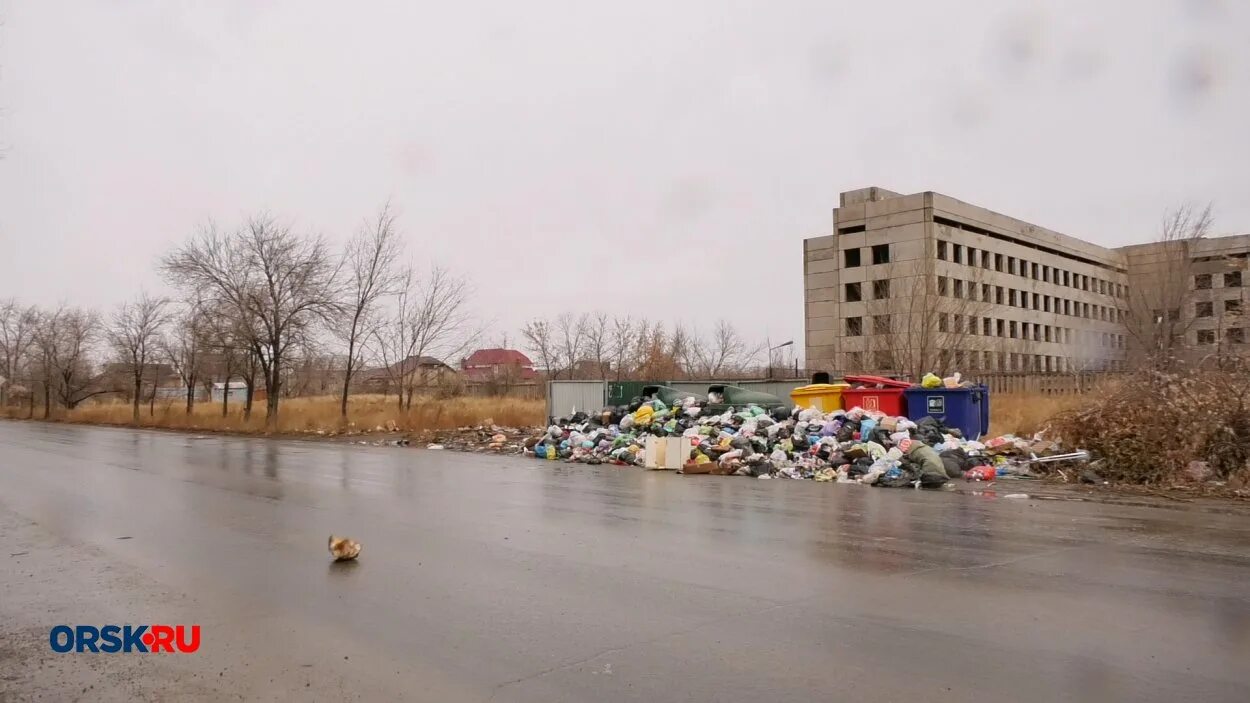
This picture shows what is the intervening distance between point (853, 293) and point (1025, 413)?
4786cm

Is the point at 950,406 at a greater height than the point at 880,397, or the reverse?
the point at 880,397

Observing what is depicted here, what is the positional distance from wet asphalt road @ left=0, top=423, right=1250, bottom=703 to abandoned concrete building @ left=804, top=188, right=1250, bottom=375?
1371 centimetres

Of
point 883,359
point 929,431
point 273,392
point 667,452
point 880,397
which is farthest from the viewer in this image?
point 273,392

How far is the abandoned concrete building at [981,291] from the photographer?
89.8ft

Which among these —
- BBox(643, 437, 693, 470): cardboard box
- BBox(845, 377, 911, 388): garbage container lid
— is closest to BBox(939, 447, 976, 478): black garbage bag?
BBox(845, 377, 911, 388): garbage container lid

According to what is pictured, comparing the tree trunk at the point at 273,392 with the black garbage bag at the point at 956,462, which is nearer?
the black garbage bag at the point at 956,462

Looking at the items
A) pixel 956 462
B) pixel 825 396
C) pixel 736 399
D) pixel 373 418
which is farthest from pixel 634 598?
pixel 373 418

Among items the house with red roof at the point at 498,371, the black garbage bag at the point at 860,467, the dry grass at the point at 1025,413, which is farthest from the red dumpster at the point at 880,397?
the house with red roof at the point at 498,371

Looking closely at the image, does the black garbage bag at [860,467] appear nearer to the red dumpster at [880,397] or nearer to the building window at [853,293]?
the red dumpster at [880,397]

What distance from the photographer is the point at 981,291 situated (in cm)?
4862

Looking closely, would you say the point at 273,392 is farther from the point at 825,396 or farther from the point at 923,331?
the point at 923,331

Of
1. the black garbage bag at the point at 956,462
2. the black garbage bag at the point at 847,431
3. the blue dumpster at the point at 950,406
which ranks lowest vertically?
the black garbage bag at the point at 956,462

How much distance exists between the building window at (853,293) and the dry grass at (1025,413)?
4291 cm

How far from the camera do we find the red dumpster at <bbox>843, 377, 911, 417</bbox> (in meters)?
18.2
